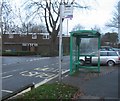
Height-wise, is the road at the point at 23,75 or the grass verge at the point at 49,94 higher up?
the grass verge at the point at 49,94

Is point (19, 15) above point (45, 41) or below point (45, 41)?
above

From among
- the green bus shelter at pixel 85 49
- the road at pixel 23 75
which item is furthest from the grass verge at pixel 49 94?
the green bus shelter at pixel 85 49

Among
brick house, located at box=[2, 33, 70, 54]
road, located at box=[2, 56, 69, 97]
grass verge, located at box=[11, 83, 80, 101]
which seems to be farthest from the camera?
brick house, located at box=[2, 33, 70, 54]

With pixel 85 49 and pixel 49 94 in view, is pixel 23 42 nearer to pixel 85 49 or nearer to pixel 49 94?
pixel 85 49

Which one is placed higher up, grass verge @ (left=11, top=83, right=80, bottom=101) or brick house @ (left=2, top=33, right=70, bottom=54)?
grass verge @ (left=11, top=83, right=80, bottom=101)

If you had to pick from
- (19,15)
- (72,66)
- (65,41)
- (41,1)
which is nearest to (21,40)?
(65,41)

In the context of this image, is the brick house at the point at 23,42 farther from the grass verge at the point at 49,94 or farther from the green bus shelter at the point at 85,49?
the grass verge at the point at 49,94

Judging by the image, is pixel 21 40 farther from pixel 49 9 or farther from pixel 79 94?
pixel 79 94

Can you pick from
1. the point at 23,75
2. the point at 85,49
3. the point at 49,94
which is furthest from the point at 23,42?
the point at 49,94

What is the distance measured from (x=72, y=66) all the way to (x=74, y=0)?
131ft

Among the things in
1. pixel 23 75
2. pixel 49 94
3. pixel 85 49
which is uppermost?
pixel 85 49

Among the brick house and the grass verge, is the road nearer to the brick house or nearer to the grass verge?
the grass verge

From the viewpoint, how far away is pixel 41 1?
189 feet

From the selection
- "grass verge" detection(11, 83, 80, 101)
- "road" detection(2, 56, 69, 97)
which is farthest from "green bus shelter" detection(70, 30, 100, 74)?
"grass verge" detection(11, 83, 80, 101)
